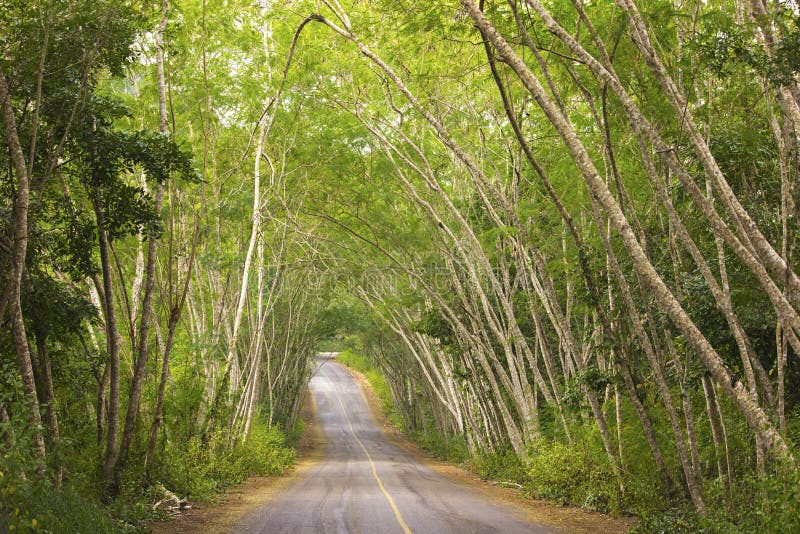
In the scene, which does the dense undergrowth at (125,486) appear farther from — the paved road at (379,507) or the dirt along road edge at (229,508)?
the paved road at (379,507)

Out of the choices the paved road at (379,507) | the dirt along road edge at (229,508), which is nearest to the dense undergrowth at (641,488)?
the paved road at (379,507)

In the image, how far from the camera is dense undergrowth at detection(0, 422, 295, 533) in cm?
534

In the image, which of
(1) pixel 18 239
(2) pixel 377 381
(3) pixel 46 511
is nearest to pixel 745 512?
(3) pixel 46 511

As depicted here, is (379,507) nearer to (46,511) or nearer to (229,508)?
(229,508)

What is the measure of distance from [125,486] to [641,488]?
7.55m

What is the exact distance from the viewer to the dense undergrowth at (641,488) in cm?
598

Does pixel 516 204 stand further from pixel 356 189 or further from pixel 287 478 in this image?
pixel 287 478

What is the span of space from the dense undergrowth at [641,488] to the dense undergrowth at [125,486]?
589 cm

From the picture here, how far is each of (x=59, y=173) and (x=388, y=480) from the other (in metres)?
12.1

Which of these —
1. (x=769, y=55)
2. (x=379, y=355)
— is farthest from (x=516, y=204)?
(x=379, y=355)

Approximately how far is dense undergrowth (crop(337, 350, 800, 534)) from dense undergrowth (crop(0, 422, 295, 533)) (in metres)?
5.89

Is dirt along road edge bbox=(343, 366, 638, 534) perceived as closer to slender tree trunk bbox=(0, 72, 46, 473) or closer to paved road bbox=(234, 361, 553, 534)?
paved road bbox=(234, 361, 553, 534)

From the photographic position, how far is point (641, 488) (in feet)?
33.6

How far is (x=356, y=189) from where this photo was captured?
18.6m
